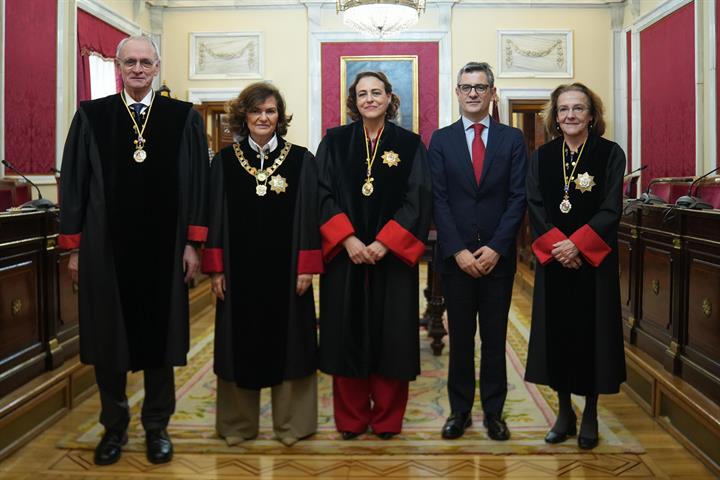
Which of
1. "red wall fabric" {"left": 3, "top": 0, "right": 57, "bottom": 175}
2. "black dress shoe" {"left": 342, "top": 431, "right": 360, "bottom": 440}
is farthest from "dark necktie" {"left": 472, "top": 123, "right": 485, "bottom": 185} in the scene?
"red wall fabric" {"left": 3, "top": 0, "right": 57, "bottom": 175}

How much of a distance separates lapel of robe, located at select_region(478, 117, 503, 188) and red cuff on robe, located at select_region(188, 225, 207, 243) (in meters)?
1.26

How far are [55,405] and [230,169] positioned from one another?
1.65 m

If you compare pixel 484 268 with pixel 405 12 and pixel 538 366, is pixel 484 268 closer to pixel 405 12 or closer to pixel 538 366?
pixel 538 366

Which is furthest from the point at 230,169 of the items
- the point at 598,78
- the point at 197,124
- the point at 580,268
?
the point at 598,78

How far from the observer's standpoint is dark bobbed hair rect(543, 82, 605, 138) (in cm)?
302

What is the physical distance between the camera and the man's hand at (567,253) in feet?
9.66

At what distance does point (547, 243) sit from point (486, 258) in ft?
0.94

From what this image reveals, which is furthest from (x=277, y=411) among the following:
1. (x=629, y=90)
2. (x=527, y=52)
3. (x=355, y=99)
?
(x=629, y=90)

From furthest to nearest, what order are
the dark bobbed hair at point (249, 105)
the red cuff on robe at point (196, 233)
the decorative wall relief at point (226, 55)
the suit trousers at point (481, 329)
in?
the decorative wall relief at point (226, 55) < the suit trousers at point (481, 329) < the dark bobbed hair at point (249, 105) < the red cuff on robe at point (196, 233)

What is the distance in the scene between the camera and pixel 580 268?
9.87ft

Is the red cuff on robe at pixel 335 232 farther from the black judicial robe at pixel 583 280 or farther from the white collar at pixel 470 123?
the black judicial robe at pixel 583 280

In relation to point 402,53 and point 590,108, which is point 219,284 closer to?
point 590,108

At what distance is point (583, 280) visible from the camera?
301 cm

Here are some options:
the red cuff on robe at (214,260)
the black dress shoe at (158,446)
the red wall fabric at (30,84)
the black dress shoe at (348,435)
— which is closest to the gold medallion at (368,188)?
the red cuff on robe at (214,260)
